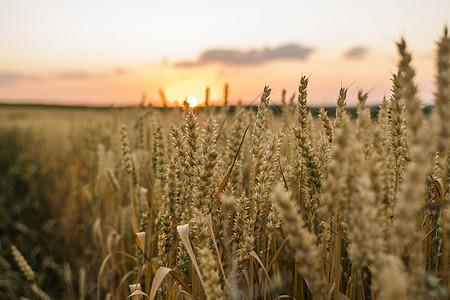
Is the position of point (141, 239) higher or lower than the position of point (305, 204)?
lower

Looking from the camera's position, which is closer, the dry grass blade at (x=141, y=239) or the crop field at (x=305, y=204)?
the crop field at (x=305, y=204)

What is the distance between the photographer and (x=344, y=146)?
27.0 inches

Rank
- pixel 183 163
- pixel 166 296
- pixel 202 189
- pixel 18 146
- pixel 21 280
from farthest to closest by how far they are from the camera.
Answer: pixel 18 146, pixel 21 280, pixel 166 296, pixel 183 163, pixel 202 189

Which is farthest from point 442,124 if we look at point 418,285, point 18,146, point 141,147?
point 18,146

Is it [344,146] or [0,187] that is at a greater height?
[344,146]

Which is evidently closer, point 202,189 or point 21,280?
point 202,189

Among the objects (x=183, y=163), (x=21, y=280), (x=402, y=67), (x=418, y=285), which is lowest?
(x=21, y=280)

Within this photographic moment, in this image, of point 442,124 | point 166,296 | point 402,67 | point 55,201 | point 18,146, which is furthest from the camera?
point 18,146

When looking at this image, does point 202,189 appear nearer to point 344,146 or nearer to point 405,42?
point 344,146

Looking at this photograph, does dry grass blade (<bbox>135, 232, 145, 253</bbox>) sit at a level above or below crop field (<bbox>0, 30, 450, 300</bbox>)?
below

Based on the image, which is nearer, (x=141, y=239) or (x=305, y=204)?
(x=305, y=204)

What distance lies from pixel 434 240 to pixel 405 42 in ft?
3.78

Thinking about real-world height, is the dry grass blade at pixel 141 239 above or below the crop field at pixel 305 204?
below

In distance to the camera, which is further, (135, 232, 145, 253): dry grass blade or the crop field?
(135, 232, 145, 253): dry grass blade
